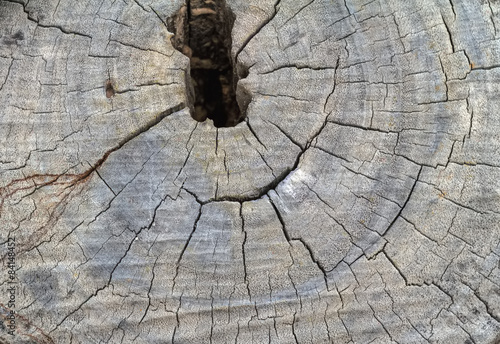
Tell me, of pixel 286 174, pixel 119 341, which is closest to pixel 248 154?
pixel 286 174

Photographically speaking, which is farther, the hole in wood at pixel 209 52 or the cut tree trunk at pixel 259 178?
the hole in wood at pixel 209 52

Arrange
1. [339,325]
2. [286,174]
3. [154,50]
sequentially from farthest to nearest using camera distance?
[154,50] < [286,174] < [339,325]

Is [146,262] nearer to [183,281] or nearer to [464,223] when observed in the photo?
[183,281]

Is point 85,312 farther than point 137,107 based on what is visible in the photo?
No

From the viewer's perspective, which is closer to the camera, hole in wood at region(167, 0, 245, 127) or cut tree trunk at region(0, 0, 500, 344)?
cut tree trunk at region(0, 0, 500, 344)
